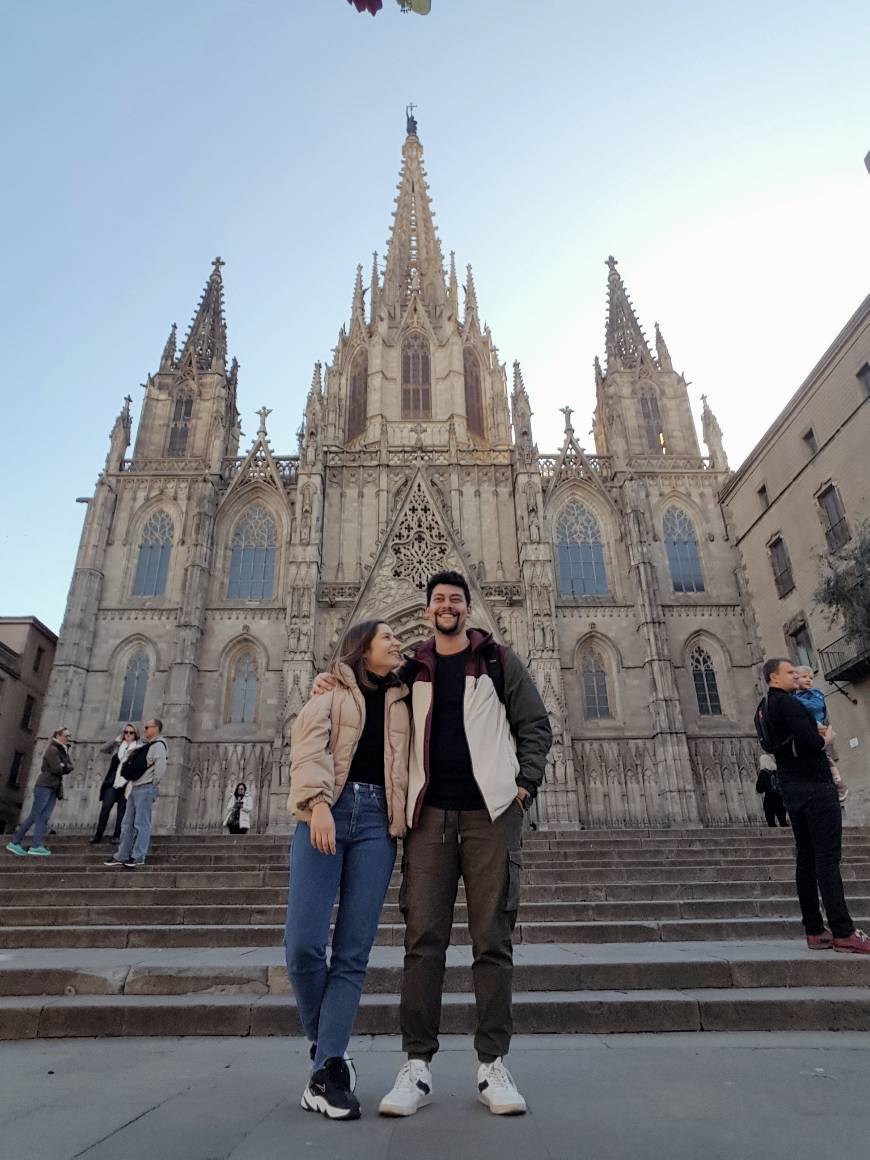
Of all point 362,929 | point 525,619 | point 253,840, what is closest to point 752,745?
point 525,619

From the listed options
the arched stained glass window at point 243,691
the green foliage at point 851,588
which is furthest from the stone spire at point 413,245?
the green foliage at point 851,588

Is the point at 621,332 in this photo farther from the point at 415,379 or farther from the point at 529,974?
the point at 529,974

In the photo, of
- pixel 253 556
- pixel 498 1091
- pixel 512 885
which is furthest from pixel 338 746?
pixel 253 556

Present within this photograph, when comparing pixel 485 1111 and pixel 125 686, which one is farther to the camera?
pixel 125 686

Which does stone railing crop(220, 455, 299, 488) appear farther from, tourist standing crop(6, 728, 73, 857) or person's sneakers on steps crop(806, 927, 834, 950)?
person's sneakers on steps crop(806, 927, 834, 950)

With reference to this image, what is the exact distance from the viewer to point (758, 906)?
7098mm

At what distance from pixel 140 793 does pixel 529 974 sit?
7079mm

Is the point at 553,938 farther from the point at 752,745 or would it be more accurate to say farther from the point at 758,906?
the point at 752,745

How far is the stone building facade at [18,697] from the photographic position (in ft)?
81.4

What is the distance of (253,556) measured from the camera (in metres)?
25.7

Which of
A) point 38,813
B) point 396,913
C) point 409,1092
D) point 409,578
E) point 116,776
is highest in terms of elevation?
point 409,578

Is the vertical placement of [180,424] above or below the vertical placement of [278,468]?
above

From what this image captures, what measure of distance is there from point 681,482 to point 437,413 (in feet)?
34.7

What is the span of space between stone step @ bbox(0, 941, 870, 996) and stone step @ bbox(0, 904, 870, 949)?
1236 mm
